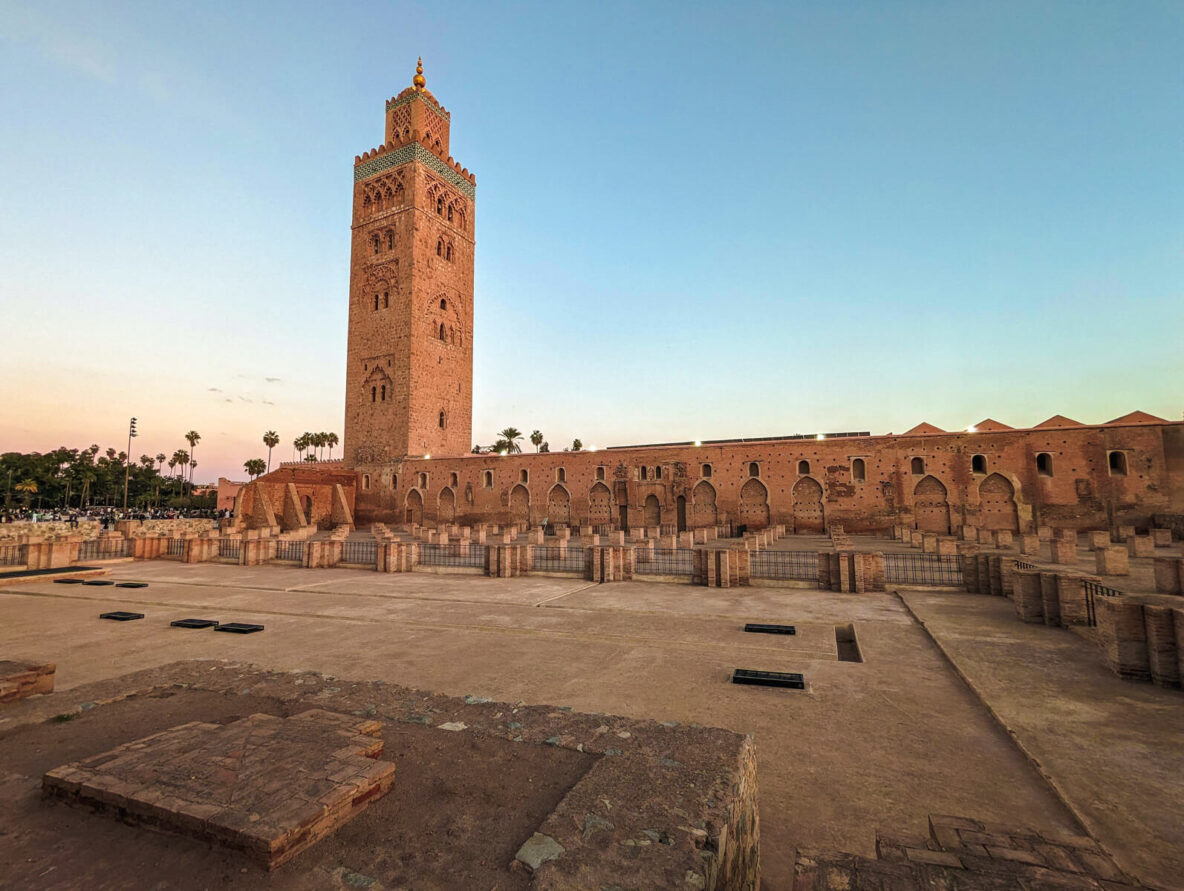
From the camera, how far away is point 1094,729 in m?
4.54

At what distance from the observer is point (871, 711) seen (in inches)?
199

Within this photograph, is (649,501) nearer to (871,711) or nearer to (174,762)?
(871,711)

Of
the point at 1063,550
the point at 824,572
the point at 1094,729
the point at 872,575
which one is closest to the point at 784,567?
the point at 824,572

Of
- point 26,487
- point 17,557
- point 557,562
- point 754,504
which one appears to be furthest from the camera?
point 26,487

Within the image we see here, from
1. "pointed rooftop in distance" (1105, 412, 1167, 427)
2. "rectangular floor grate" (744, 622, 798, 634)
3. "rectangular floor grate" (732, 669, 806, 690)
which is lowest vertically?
"rectangular floor grate" (744, 622, 798, 634)

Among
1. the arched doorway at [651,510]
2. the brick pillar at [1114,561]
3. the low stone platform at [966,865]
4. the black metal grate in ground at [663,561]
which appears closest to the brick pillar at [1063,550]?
the brick pillar at [1114,561]

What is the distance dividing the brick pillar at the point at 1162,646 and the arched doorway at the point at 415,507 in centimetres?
3981

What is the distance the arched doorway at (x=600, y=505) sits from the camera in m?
35.0

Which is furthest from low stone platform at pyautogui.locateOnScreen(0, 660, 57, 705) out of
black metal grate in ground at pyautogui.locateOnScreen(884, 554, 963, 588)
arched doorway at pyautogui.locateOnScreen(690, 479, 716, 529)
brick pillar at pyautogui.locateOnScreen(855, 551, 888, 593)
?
arched doorway at pyautogui.locateOnScreen(690, 479, 716, 529)

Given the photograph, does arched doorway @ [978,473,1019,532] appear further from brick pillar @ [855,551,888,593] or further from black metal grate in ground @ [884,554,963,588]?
brick pillar @ [855,551,888,593]

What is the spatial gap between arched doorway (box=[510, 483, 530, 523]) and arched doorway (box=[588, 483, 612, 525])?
492 centimetres

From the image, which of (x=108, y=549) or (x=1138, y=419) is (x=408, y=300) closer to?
(x=108, y=549)

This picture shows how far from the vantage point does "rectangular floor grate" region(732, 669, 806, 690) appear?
18.8 ft

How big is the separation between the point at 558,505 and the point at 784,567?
22075mm
